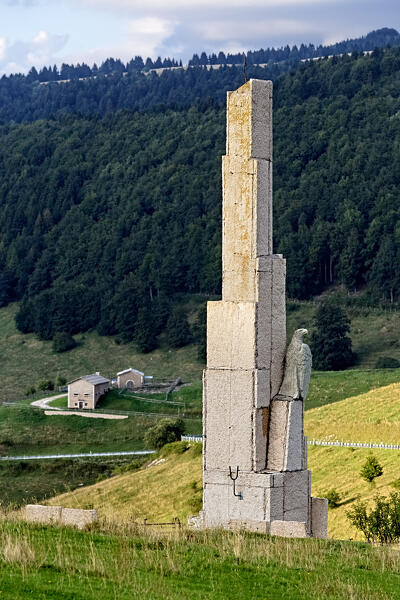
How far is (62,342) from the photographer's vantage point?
12100 cm

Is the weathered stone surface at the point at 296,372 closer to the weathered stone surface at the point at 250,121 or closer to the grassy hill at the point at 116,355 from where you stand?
the weathered stone surface at the point at 250,121

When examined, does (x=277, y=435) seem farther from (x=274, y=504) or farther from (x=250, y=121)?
(x=250, y=121)

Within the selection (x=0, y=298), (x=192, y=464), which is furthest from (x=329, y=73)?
(x=192, y=464)

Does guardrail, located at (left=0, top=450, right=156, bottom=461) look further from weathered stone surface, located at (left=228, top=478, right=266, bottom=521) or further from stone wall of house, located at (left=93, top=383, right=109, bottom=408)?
weathered stone surface, located at (left=228, top=478, right=266, bottom=521)

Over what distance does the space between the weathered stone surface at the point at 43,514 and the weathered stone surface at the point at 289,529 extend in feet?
10.2

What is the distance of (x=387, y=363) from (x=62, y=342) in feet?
138

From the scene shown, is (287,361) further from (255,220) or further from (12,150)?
(12,150)

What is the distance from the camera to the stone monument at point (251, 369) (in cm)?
1884

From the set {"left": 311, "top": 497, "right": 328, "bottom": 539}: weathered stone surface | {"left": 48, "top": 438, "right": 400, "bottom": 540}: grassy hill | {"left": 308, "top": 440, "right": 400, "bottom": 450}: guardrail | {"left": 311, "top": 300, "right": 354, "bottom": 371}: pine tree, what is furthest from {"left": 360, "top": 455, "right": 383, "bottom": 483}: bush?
{"left": 311, "top": 300, "right": 354, "bottom": 371}: pine tree

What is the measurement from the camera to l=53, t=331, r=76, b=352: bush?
4742 inches

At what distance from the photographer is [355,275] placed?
123 metres

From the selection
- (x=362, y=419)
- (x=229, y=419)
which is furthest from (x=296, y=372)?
(x=362, y=419)

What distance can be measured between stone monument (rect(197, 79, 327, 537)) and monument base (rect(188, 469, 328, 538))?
16 millimetres

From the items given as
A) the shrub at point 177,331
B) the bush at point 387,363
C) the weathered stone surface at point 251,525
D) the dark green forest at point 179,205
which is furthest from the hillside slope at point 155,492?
the dark green forest at point 179,205
